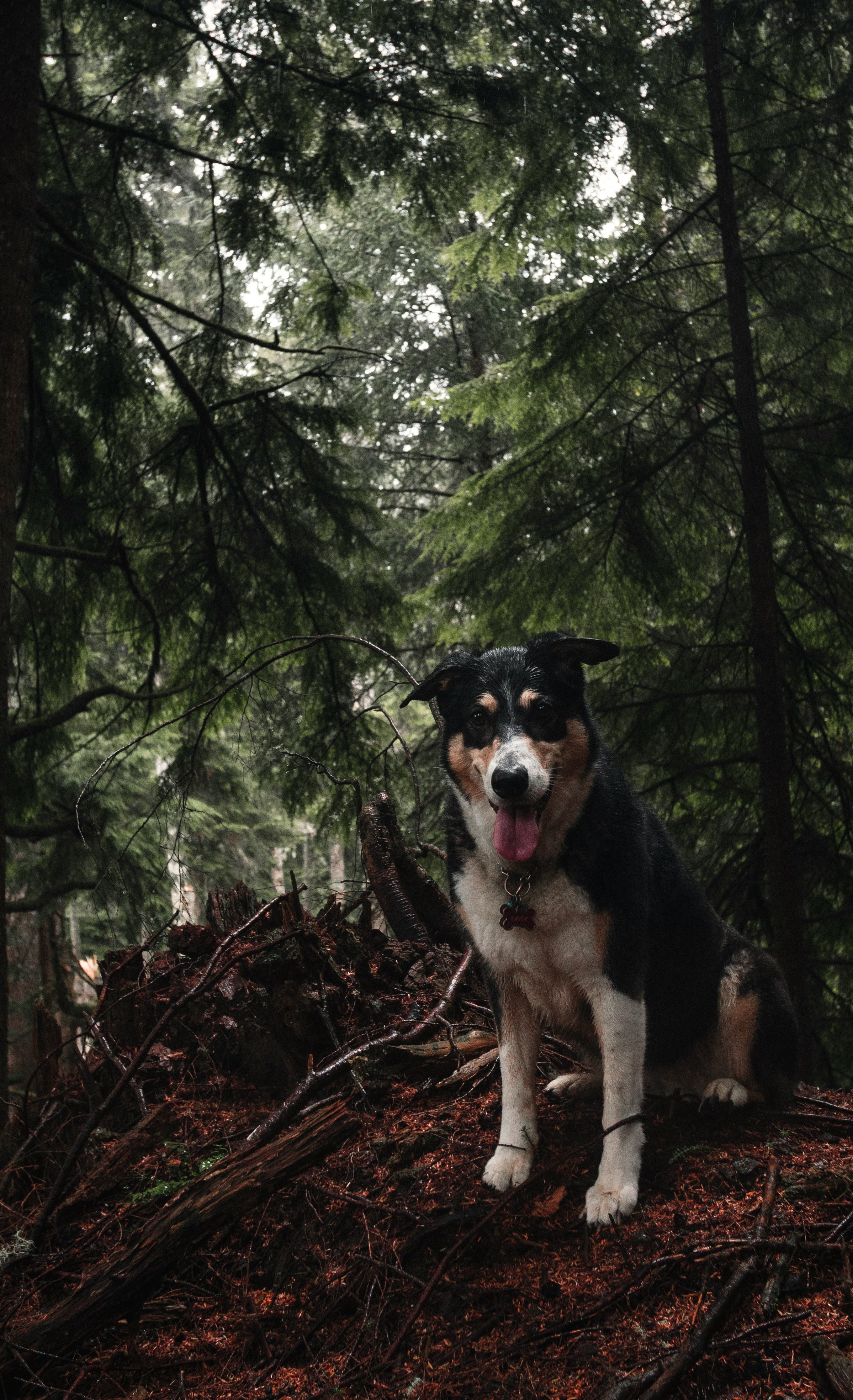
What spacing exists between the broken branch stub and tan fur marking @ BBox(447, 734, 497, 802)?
211 centimetres

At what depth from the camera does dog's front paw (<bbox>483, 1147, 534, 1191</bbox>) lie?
3.17 meters

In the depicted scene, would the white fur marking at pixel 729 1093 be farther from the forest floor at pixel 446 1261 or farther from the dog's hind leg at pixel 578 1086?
the dog's hind leg at pixel 578 1086

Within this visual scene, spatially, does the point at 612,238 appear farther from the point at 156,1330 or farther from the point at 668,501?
the point at 156,1330

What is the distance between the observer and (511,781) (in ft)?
9.44

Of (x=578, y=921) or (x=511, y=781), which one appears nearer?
(x=511, y=781)

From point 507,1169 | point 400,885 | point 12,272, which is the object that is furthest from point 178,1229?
point 12,272

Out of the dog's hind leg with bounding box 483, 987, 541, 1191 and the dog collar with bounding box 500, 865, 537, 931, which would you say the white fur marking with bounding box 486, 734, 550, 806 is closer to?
the dog collar with bounding box 500, 865, 537, 931

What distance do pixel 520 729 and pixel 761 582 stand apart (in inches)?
151

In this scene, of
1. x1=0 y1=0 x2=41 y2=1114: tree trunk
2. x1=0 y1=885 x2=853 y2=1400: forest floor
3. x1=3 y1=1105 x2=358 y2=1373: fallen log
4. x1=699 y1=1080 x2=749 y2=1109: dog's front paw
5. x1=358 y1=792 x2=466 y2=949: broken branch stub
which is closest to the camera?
x1=0 y1=885 x2=853 y2=1400: forest floor

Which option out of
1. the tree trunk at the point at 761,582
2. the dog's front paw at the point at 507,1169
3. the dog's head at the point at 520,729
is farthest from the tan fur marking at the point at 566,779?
the tree trunk at the point at 761,582

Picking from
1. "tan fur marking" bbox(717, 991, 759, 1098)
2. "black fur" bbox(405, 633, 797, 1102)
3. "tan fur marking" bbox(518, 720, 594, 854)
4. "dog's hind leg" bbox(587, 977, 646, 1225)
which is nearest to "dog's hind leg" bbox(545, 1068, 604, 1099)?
"black fur" bbox(405, 633, 797, 1102)

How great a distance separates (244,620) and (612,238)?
17.0 feet

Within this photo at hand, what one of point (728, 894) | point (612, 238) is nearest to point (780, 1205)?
point (728, 894)

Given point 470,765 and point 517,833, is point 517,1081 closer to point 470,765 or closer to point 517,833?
point 517,833
